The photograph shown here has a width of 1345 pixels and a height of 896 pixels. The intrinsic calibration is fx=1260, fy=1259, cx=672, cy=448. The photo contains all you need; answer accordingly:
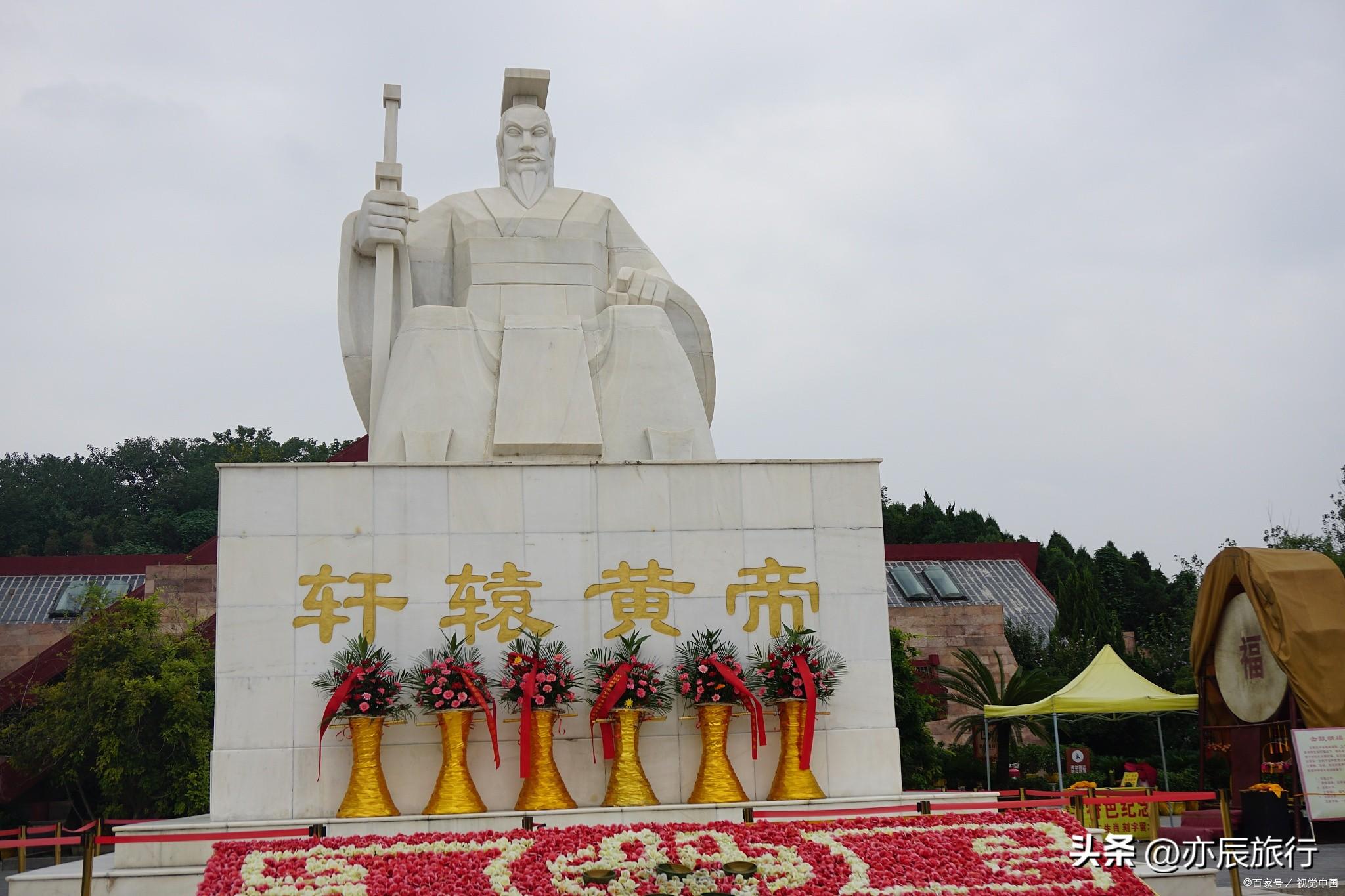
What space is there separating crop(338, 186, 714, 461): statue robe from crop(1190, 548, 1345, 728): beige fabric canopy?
457 cm

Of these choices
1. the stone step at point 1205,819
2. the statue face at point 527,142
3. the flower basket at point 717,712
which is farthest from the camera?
the stone step at point 1205,819

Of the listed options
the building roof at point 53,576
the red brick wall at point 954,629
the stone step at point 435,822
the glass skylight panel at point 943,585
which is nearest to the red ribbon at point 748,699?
the stone step at point 435,822

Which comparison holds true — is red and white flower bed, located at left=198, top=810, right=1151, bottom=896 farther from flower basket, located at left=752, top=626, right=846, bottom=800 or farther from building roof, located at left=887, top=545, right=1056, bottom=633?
building roof, located at left=887, top=545, right=1056, bottom=633

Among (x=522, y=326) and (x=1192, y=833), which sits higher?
(x=522, y=326)

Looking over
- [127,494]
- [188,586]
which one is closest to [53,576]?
[188,586]

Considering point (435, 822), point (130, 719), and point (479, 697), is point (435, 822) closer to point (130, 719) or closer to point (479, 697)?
point (479, 697)

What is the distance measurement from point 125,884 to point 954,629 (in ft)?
49.4

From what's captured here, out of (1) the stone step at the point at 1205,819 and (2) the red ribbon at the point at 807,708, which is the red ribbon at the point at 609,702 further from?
(1) the stone step at the point at 1205,819

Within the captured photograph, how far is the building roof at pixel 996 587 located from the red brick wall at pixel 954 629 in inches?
107

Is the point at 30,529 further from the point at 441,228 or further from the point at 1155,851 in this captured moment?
the point at 1155,851

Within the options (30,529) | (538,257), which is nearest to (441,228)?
(538,257)

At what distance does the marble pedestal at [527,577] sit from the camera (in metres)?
6.72

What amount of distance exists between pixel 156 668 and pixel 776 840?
34.2 ft

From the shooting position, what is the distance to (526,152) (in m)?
8.97
